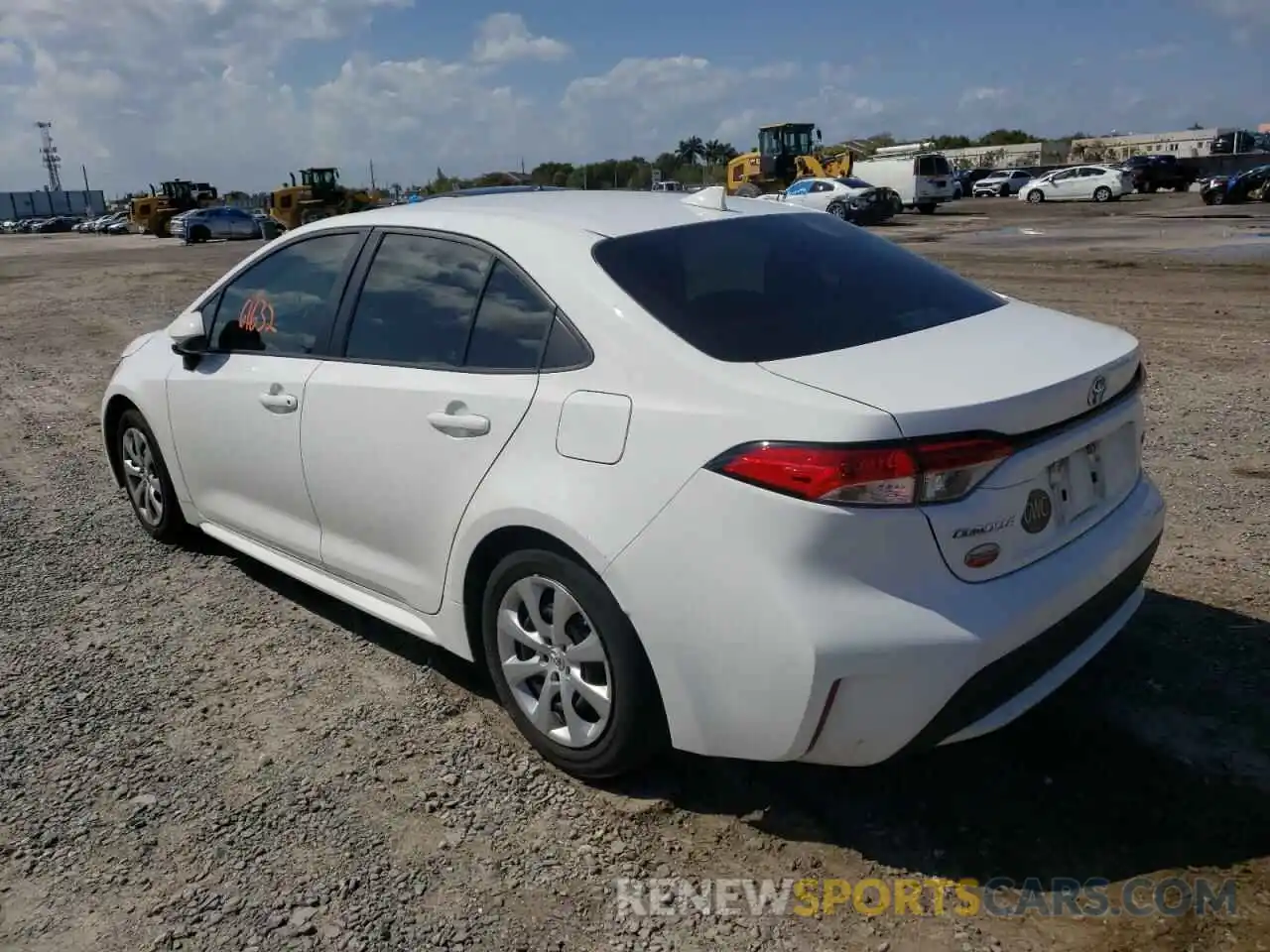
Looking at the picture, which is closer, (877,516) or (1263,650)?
(877,516)

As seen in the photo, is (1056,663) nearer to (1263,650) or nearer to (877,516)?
(877,516)

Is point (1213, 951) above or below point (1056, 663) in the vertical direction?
below

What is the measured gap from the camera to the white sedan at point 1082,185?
137 ft

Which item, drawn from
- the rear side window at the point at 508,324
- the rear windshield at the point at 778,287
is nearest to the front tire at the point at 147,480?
the rear side window at the point at 508,324

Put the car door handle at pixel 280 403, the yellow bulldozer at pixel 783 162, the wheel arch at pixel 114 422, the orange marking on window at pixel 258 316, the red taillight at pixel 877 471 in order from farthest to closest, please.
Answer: the yellow bulldozer at pixel 783 162 → the wheel arch at pixel 114 422 → the orange marking on window at pixel 258 316 → the car door handle at pixel 280 403 → the red taillight at pixel 877 471

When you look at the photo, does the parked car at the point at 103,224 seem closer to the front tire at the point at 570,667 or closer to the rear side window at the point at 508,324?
the rear side window at the point at 508,324

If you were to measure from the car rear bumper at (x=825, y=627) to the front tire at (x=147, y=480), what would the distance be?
3.11 meters

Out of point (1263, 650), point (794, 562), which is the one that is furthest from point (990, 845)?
point (1263, 650)

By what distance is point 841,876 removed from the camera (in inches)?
105

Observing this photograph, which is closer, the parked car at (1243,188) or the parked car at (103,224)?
the parked car at (1243,188)

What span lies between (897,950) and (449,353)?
2.11 metres

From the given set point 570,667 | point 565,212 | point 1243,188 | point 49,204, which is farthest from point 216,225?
point 49,204

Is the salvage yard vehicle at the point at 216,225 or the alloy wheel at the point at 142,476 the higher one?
the salvage yard vehicle at the point at 216,225
